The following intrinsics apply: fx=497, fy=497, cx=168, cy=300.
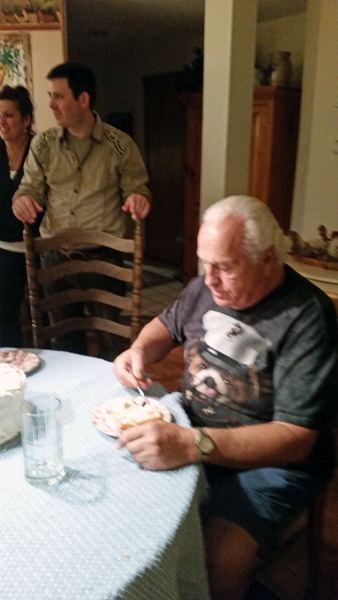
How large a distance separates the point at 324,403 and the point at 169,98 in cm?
460

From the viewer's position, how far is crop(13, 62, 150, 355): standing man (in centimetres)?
195

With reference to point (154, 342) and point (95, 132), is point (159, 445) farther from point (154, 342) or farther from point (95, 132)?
point (95, 132)

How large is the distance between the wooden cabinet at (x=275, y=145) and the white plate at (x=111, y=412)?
2671mm

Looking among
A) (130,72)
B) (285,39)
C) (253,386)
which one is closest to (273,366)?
(253,386)

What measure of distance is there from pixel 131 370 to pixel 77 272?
0.59m

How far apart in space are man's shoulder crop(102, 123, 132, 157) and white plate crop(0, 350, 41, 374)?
1057 mm

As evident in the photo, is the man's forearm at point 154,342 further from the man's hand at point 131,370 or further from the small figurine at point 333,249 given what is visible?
the small figurine at point 333,249

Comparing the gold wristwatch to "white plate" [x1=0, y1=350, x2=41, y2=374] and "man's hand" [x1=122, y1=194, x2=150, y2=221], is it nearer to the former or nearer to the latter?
"white plate" [x1=0, y1=350, x2=41, y2=374]

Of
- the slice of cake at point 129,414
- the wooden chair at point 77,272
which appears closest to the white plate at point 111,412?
the slice of cake at point 129,414

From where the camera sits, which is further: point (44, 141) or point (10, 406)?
point (44, 141)

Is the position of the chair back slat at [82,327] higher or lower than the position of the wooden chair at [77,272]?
lower

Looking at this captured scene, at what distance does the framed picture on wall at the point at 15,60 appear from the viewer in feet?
8.32

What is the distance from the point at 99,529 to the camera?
→ 72 centimetres

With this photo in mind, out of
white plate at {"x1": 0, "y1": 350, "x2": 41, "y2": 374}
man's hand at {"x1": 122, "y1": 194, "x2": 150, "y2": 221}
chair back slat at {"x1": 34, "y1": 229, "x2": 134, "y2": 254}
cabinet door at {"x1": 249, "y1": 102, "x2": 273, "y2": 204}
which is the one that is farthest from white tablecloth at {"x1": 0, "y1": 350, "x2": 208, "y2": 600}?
cabinet door at {"x1": 249, "y1": 102, "x2": 273, "y2": 204}
